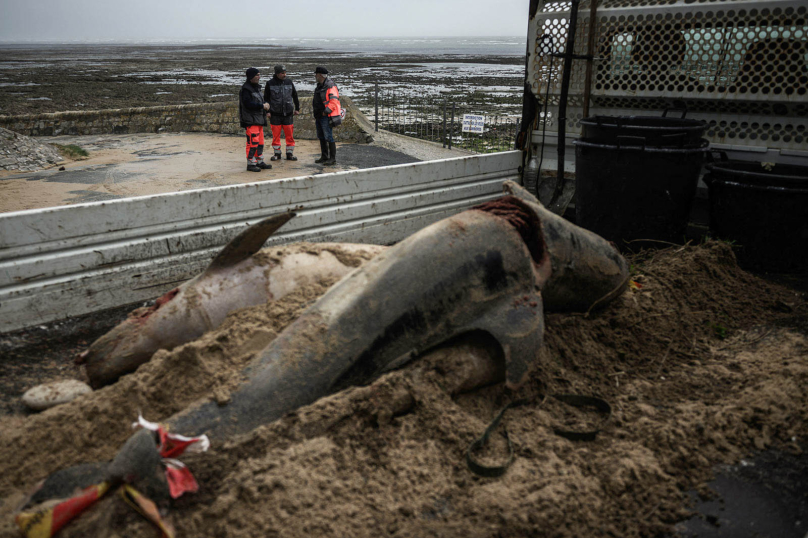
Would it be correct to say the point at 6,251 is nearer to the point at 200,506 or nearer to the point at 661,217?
the point at 200,506

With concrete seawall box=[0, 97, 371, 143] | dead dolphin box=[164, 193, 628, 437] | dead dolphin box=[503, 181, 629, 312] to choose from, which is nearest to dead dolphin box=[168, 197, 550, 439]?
dead dolphin box=[164, 193, 628, 437]

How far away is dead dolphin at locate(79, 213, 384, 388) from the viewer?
3.01 metres

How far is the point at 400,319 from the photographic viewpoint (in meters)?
2.59

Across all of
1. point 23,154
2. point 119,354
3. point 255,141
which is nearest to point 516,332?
point 119,354

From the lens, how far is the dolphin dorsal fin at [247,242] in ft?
10.3

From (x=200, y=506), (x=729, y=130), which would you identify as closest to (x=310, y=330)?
(x=200, y=506)

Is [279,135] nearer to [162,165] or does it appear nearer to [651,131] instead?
[162,165]

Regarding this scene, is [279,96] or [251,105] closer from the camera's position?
[251,105]

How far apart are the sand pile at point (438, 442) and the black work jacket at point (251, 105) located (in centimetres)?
837

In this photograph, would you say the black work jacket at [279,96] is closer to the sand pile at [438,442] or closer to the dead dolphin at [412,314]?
the sand pile at [438,442]

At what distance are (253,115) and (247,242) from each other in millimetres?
8077

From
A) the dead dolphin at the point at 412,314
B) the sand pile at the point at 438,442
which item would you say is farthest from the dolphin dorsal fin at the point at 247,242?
the dead dolphin at the point at 412,314

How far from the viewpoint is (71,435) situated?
241 cm

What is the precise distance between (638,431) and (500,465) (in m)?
0.78
